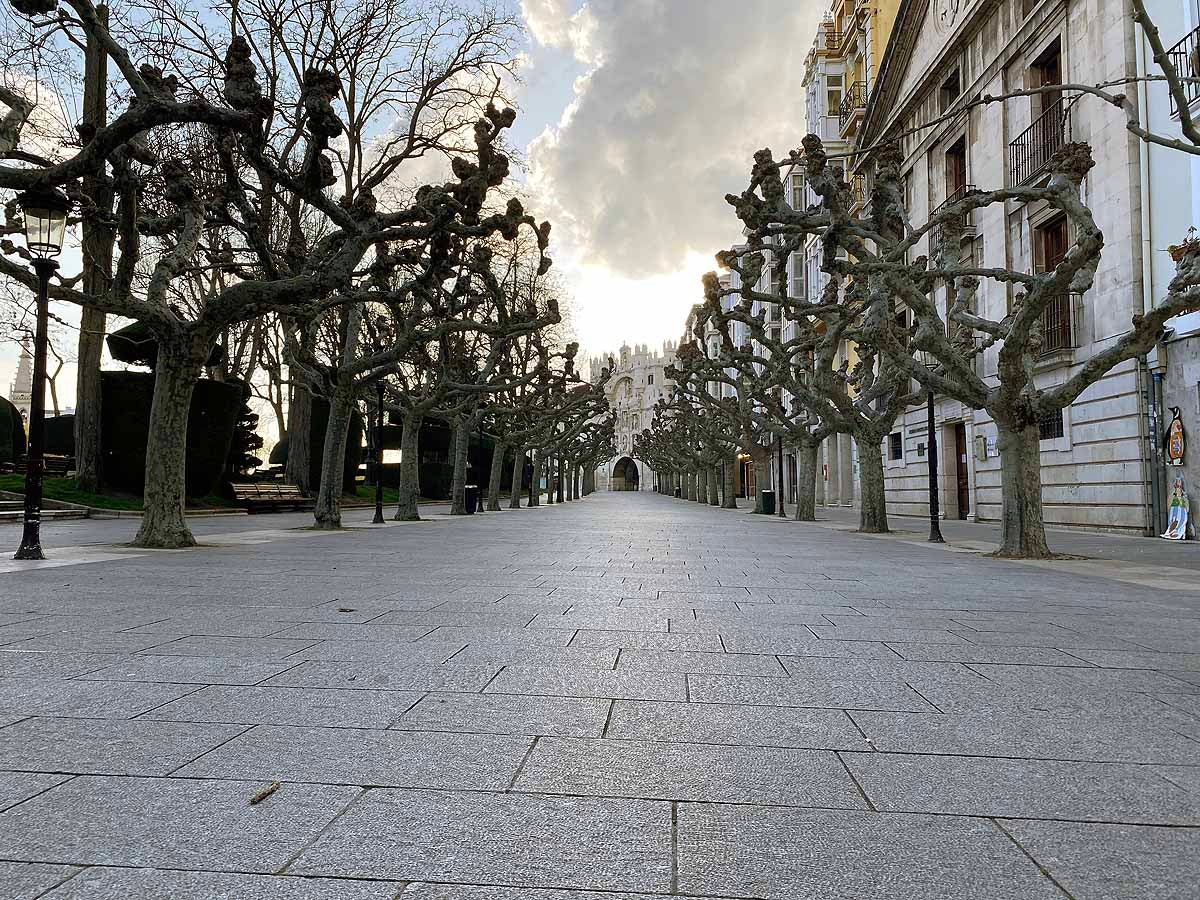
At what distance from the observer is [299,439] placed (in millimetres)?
26984

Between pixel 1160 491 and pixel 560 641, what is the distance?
15853 millimetres

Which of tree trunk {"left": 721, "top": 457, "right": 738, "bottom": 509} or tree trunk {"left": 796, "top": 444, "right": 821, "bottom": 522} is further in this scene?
tree trunk {"left": 721, "top": 457, "right": 738, "bottom": 509}

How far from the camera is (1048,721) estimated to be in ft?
11.5

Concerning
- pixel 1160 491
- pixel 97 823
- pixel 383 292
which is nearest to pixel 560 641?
pixel 97 823

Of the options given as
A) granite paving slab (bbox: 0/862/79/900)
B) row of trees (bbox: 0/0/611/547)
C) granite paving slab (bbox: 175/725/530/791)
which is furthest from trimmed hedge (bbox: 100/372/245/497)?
granite paving slab (bbox: 0/862/79/900)

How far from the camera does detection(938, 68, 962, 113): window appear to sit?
2477 cm

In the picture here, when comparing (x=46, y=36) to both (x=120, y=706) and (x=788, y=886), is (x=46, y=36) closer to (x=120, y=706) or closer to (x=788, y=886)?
(x=120, y=706)

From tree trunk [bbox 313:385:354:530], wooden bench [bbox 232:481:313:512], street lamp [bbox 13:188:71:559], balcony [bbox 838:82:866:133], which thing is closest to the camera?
street lamp [bbox 13:188:71:559]

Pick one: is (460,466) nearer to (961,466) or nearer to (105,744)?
(961,466)

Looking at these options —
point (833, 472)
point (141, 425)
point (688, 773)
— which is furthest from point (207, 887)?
point (833, 472)

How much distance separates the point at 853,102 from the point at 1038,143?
19591mm

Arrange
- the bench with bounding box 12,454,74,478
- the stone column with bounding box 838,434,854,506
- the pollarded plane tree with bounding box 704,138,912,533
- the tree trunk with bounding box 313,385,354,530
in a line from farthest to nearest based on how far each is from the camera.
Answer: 1. the stone column with bounding box 838,434,854,506
2. the bench with bounding box 12,454,74,478
3. the tree trunk with bounding box 313,385,354,530
4. the pollarded plane tree with bounding box 704,138,912,533

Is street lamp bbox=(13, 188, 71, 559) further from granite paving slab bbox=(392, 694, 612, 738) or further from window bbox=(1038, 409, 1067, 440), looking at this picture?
window bbox=(1038, 409, 1067, 440)

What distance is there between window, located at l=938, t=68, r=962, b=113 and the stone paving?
75.0 feet
